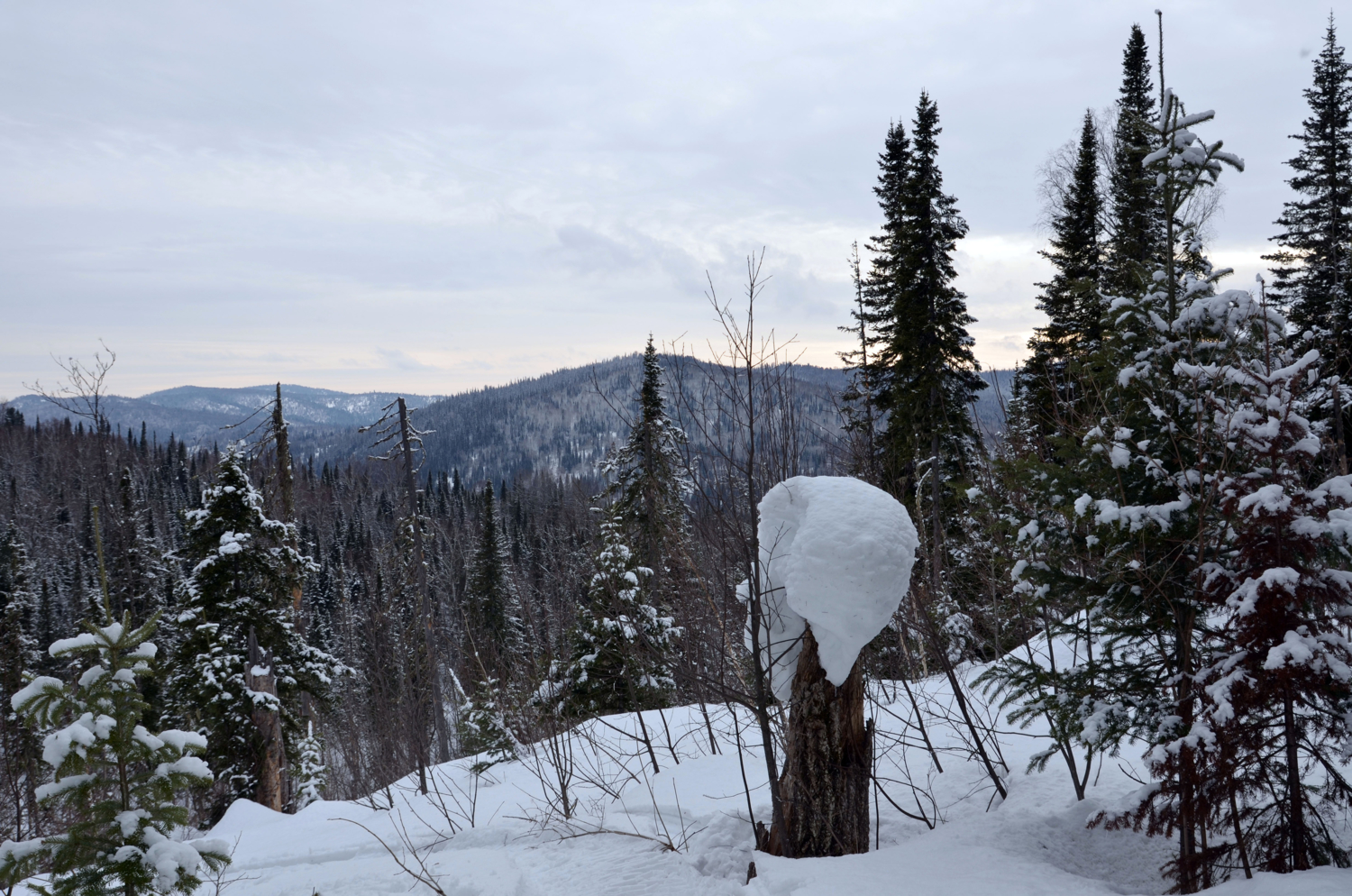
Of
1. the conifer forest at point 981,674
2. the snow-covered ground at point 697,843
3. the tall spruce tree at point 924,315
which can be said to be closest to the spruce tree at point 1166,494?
the conifer forest at point 981,674

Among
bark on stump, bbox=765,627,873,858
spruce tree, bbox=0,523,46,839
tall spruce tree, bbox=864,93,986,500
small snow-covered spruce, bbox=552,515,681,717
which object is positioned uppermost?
tall spruce tree, bbox=864,93,986,500

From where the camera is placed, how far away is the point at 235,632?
12.8 meters

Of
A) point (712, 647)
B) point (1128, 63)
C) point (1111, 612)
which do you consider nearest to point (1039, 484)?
point (1111, 612)

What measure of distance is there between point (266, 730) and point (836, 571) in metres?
11.9

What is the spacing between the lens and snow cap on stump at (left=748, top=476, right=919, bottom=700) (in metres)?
4.14

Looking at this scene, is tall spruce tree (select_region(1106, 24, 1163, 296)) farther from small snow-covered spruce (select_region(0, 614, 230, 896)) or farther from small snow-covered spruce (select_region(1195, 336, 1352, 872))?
small snow-covered spruce (select_region(0, 614, 230, 896))

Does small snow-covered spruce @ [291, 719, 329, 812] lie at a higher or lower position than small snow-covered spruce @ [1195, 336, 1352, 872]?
lower

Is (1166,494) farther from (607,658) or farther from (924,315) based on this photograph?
(924,315)

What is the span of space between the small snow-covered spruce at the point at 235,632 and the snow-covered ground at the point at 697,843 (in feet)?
18.0

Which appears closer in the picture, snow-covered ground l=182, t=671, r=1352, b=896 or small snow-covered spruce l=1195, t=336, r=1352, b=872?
small snow-covered spruce l=1195, t=336, r=1352, b=872

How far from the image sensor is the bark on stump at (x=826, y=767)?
4.36 meters

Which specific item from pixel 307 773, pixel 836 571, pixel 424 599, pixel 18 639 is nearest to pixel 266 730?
pixel 424 599

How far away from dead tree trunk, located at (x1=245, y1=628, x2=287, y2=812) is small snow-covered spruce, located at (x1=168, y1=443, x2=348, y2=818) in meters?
0.05

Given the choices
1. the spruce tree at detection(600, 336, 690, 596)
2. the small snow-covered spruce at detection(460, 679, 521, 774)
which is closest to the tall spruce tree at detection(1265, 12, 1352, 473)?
the spruce tree at detection(600, 336, 690, 596)
